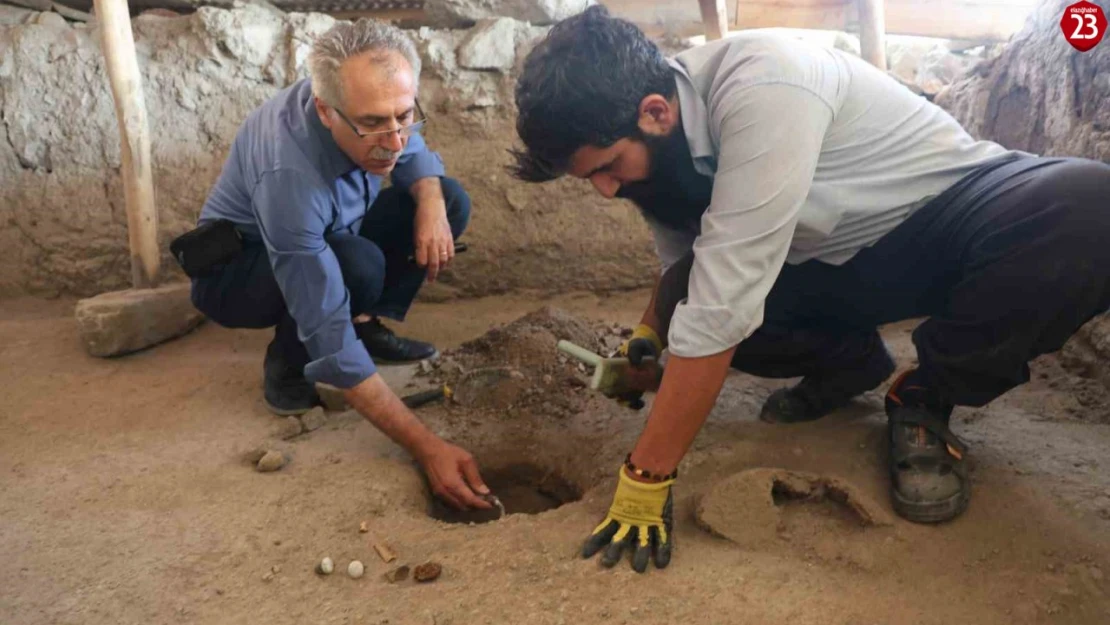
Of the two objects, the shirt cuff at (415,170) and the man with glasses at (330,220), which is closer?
the man with glasses at (330,220)

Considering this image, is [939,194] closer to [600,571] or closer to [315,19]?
[600,571]

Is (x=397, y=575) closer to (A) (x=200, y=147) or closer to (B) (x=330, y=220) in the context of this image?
(B) (x=330, y=220)

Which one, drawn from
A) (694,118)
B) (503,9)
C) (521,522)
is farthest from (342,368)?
(503,9)

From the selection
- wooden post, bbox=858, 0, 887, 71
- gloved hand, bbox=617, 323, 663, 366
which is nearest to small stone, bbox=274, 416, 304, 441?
gloved hand, bbox=617, 323, 663, 366

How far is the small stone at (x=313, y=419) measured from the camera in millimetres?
2279

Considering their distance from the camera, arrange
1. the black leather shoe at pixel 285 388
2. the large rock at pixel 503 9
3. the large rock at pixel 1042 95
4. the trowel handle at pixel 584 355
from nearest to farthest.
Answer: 1. the trowel handle at pixel 584 355
2. the large rock at pixel 1042 95
3. the black leather shoe at pixel 285 388
4. the large rock at pixel 503 9

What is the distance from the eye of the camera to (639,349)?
198 cm

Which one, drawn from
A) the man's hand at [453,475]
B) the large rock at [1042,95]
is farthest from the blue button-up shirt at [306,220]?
the large rock at [1042,95]

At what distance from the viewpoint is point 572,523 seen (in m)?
1.72

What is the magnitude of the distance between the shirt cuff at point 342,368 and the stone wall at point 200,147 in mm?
1339

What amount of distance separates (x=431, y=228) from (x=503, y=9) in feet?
4.62

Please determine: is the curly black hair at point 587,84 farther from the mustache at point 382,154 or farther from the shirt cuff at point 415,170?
the shirt cuff at point 415,170

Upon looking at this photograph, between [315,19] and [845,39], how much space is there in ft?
9.07

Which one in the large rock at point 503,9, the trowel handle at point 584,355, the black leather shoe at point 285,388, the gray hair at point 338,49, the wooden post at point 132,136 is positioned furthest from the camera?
the large rock at point 503,9
